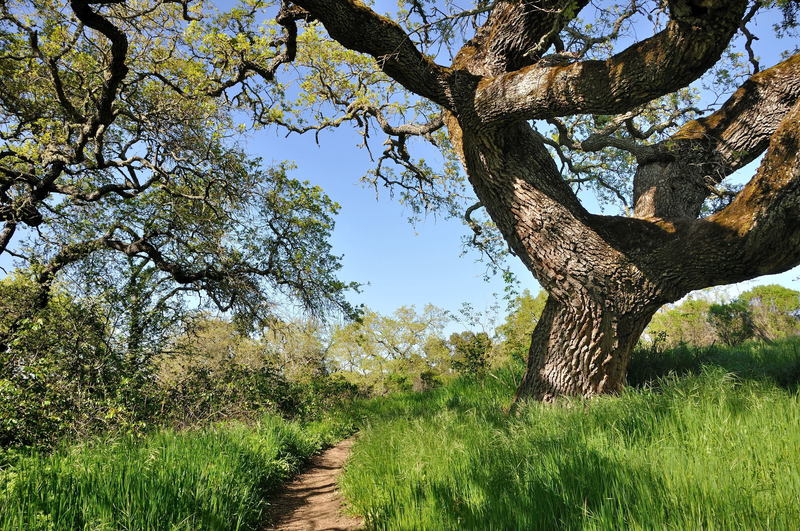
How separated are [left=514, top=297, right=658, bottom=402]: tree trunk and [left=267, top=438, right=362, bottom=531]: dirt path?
2.84m

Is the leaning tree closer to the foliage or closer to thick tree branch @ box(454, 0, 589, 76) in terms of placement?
thick tree branch @ box(454, 0, 589, 76)

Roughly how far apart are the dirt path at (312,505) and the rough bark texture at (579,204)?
285 centimetres

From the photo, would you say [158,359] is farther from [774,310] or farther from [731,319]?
[774,310]

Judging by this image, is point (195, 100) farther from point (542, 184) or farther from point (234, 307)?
point (542, 184)

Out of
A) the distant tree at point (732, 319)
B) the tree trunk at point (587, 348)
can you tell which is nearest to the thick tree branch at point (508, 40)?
the tree trunk at point (587, 348)

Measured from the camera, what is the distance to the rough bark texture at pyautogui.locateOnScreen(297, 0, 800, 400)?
4043 mm

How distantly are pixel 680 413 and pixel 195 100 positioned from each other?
9.46 metres

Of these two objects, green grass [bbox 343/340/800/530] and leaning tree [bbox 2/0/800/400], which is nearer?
green grass [bbox 343/340/800/530]

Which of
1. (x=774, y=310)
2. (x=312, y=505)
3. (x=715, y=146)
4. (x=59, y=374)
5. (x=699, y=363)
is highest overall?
(x=715, y=146)

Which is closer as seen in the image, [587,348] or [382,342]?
[587,348]

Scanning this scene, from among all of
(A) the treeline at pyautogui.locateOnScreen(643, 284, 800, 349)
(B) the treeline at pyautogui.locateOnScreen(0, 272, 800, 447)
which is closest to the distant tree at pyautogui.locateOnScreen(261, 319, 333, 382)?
(B) the treeline at pyautogui.locateOnScreen(0, 272, 800, 447)

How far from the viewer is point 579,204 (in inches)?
214

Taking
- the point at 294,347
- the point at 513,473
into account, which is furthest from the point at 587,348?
the point at 294,347

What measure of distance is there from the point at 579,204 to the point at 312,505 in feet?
16.2
